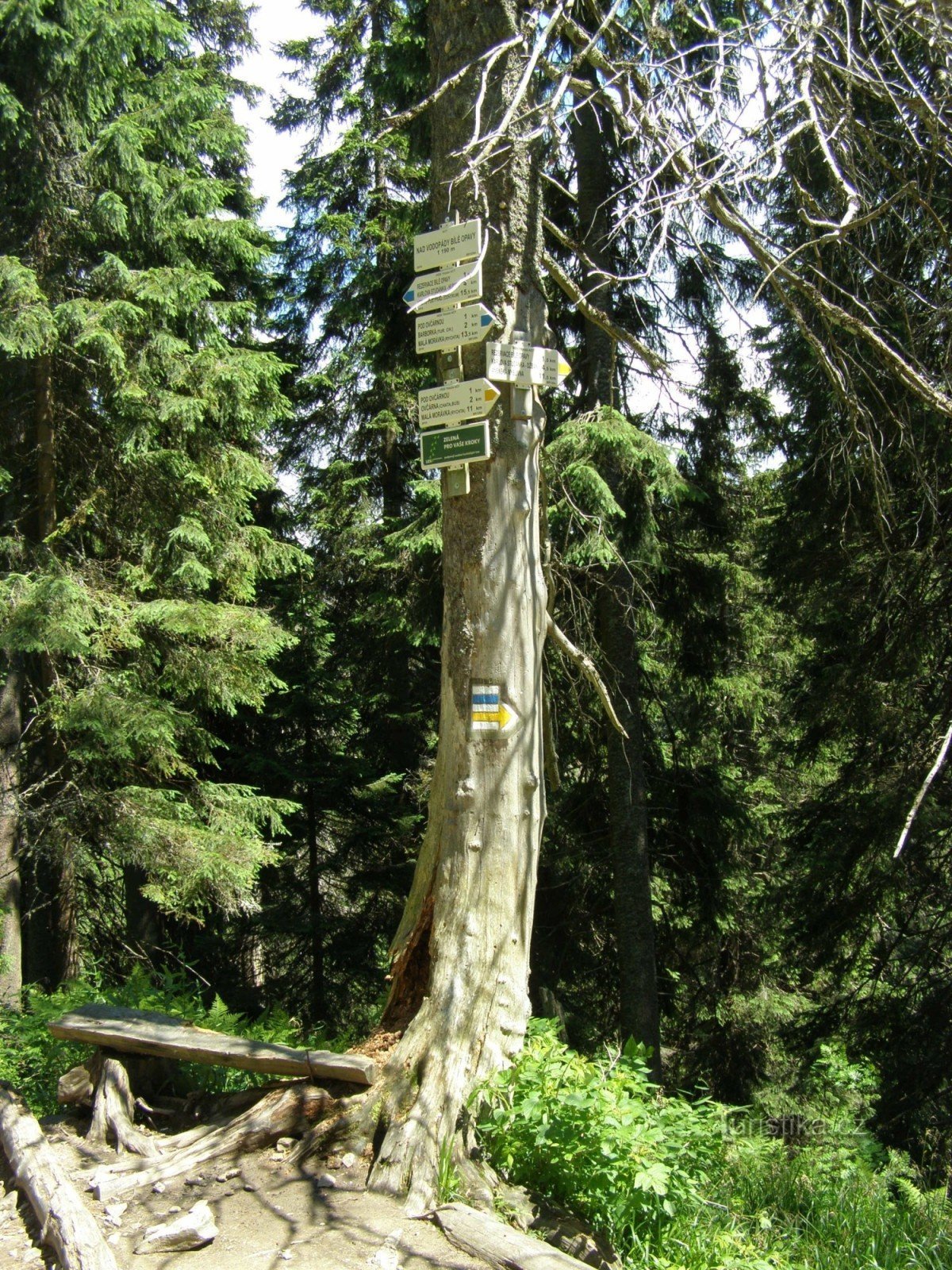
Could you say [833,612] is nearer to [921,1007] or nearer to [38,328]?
[921,1007]

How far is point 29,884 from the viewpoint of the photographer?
12.5 metres

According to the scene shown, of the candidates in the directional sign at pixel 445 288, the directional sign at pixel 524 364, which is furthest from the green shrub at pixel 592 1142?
the directional sign at pixel 445 288

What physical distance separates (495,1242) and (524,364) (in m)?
3.50

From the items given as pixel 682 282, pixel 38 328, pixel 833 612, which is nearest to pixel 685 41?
pixel 682 282

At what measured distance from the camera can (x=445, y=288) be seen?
4.64m

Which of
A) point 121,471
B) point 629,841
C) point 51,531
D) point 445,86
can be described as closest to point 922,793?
point 445,86

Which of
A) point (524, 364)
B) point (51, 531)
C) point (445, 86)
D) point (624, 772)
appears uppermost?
point (445, 86)

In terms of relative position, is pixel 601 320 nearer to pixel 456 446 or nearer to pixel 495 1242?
pixel 456 446

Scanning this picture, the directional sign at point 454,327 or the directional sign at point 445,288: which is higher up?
the directional sign at point 445,288

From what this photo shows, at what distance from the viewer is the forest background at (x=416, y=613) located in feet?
29.7

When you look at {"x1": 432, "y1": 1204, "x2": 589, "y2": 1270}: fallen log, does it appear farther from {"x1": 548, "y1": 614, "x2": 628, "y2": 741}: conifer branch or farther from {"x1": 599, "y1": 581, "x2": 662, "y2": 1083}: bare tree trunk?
{"x1": 599, "y1": 581, "x2": 662, "y2": 1083}: bare tree trunk

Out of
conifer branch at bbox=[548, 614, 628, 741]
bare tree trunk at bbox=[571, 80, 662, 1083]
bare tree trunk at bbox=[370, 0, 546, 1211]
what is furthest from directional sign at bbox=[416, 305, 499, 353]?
bare tree trunk at bbox=[571, 80, 662, 1083]

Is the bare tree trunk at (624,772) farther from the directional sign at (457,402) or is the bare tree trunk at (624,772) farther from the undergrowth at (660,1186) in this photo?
the directional sign at (457,402)

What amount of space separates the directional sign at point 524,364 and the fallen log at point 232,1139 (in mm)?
3202
